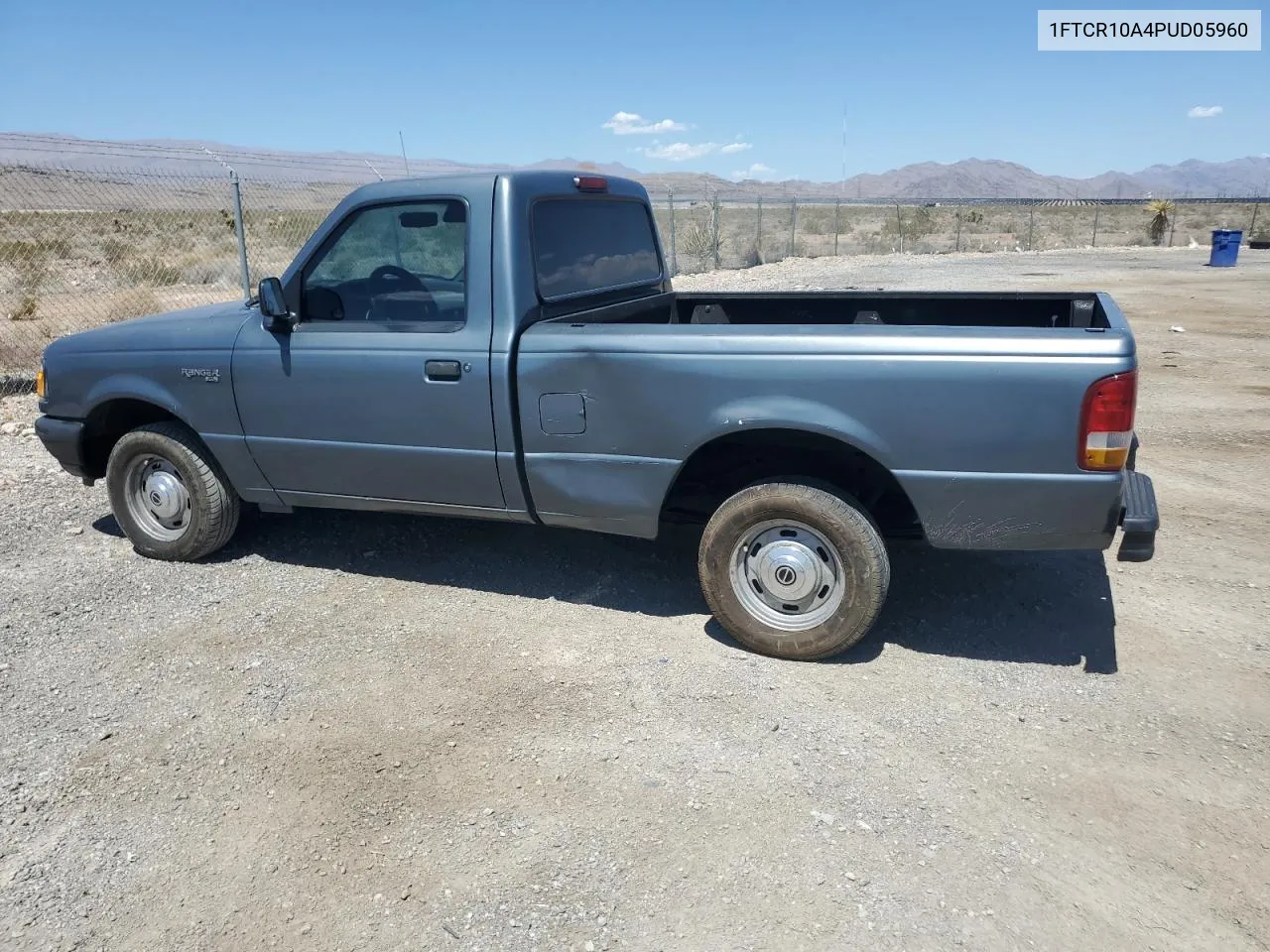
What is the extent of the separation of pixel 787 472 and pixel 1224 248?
2407 centimetres

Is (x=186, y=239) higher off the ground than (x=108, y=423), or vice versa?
(x=186, y=239)

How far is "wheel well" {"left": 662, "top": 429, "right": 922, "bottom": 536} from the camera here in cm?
411

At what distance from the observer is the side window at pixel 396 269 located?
4.52m

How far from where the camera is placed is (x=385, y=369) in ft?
14.9

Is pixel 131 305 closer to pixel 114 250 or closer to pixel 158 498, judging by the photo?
pixel 158 498

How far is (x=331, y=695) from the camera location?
13.2 feet

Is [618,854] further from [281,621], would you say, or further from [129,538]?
[129,538]

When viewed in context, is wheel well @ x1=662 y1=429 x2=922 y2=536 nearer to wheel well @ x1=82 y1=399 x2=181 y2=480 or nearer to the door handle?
the door handle

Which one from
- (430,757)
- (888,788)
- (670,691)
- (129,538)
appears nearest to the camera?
(888,788)

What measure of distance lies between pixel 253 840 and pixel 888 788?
2.07m

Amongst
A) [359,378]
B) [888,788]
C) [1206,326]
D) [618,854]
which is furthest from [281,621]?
[1206,326]

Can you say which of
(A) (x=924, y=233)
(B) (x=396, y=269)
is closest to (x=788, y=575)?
(B) (x=396, y=269)

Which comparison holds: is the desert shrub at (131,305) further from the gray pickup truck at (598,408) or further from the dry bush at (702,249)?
the dry bush at (702,249)

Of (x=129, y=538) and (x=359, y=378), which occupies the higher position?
(x=359, y=378)
